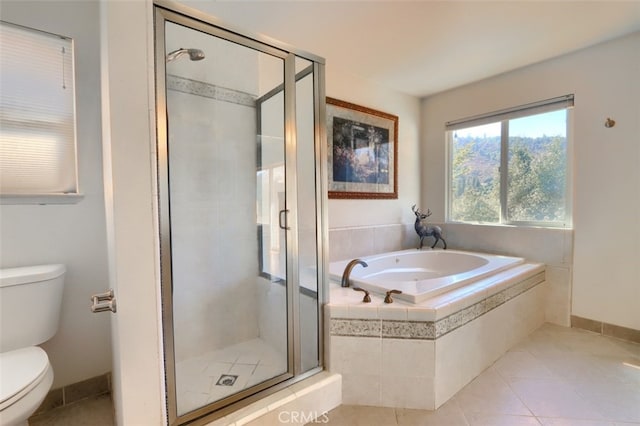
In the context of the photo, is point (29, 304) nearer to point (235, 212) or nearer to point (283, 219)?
point (235, 212)

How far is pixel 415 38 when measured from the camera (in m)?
2.17

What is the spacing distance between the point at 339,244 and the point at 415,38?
1739mm

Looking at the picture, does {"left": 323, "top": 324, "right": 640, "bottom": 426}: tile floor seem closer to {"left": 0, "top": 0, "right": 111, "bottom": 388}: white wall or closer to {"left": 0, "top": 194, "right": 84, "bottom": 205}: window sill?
{"left": 0, "top": 0, "right": 111, "bottom": 388}: white wall

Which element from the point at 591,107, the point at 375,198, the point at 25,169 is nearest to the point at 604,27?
the point at 591,107

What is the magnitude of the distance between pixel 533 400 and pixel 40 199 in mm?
2852

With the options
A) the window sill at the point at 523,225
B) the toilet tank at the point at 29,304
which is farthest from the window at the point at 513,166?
the toilet tank at the point at 29,304

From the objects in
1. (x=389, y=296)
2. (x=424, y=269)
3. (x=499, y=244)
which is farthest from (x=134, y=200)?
(x=499, y=244)

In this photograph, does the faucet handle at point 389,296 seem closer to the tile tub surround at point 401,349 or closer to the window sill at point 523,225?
the tile tub surround at point 401,349

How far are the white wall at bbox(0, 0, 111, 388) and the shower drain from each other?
2.35 feet

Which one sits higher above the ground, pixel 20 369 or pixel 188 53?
pixel 188 53

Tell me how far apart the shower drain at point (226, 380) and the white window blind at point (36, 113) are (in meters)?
1.32

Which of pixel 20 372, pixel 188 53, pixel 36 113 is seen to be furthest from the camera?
pixel 36 113

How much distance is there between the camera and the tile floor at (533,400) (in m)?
1.47

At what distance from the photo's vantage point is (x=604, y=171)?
7.45ft
